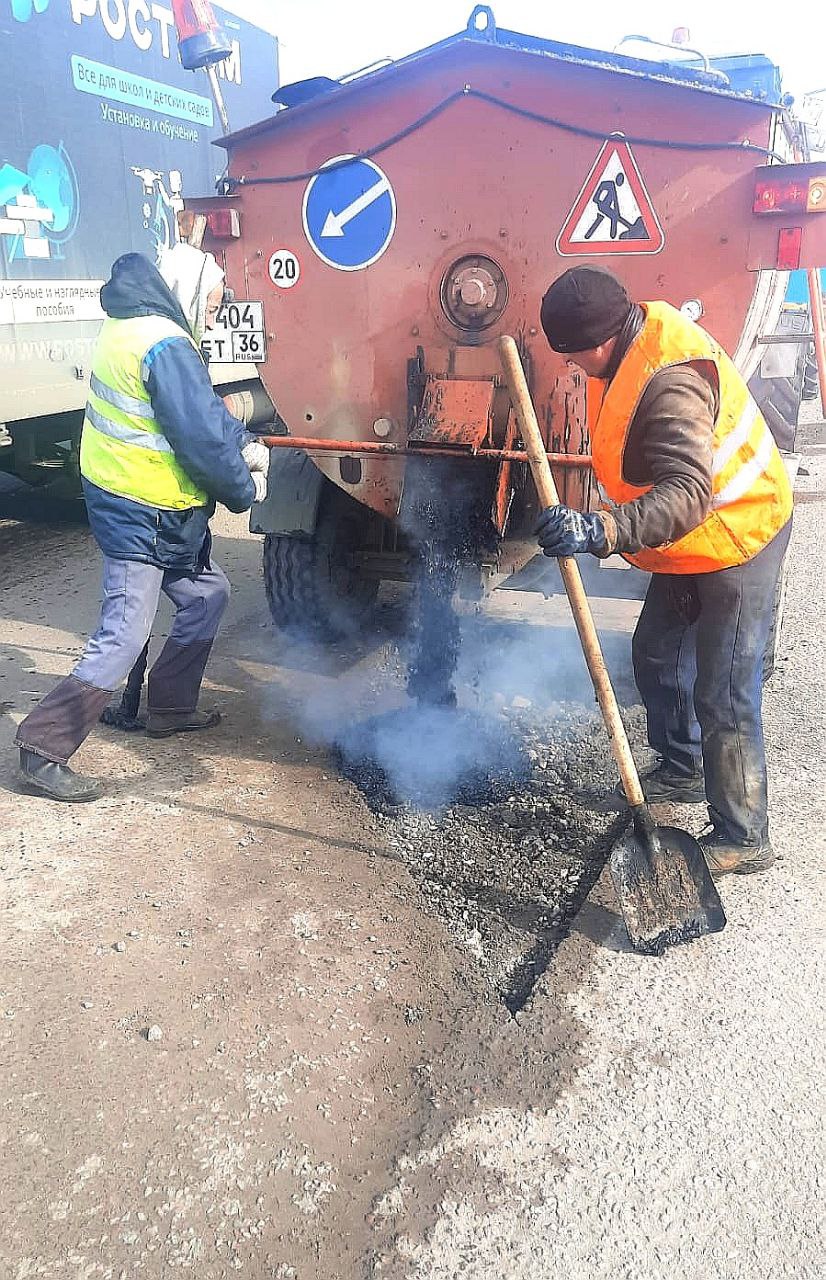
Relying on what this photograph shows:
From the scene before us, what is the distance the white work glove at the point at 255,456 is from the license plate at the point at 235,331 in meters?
0.72

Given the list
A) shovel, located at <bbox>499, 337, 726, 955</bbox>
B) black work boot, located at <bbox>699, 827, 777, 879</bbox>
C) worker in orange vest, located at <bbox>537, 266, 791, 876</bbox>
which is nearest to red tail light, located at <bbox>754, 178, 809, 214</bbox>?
worker in orange vest, located at <bbox>537, 266, 791, 876</bbox>

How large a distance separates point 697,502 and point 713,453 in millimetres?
221

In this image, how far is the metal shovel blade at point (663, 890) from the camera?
8.55 ft

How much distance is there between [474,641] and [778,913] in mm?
2274

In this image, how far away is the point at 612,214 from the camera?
3.62 meters

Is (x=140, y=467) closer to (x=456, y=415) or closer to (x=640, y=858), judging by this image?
(x=456, y=415)

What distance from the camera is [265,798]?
11.2 ft

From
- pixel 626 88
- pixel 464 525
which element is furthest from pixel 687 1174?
pixel 626 88

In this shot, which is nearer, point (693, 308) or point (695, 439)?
point (695, 439)

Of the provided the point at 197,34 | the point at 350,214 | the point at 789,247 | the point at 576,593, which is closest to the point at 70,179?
the point at 197,34

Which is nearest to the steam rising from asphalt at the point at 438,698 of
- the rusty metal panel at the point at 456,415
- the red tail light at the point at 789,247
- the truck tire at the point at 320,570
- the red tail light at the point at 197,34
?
the rusty metal panel at the point at 456,415

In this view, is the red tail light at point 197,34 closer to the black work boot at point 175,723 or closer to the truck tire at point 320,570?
the truck tire at point 320,570

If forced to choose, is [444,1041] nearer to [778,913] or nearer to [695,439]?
[778,913]

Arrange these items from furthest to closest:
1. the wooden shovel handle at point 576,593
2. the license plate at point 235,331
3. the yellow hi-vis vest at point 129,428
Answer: the license plate at point 235,331
the yellow hi-vis vest at point 129,428
the wooden shovel handle at point 576,593
